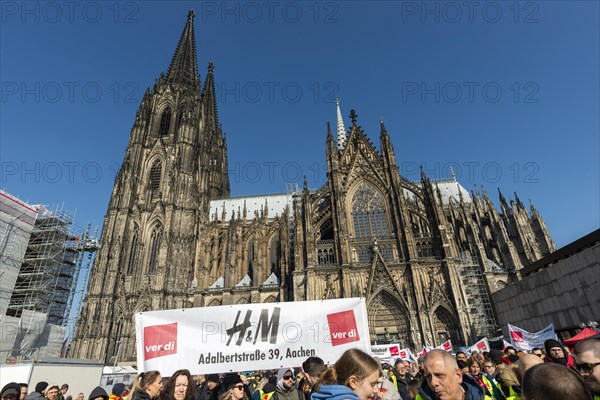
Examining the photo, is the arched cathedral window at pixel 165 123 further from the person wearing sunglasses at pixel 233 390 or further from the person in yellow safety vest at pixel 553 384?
the person in yellow safety vest at pixel 553 384

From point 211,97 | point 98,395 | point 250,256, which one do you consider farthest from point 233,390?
A: point 211,97

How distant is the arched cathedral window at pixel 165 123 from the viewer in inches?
1606

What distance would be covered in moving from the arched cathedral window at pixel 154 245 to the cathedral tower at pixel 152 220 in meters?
0.09

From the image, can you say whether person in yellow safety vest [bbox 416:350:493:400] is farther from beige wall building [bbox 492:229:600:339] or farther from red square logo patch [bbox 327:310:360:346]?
beige wall building [bbox 492:229:600:339]

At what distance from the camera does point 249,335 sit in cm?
665

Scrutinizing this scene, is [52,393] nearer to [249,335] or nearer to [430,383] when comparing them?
[249,335]

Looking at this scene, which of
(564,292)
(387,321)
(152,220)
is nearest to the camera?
(564,292)

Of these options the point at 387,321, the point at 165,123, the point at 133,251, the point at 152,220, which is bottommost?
the point at 387,321

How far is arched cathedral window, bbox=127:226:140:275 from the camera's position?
32.8 meters

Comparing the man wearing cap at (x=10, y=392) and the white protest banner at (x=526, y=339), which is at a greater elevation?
the white protest banner at (x=526, y=339)

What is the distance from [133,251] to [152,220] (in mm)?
3510

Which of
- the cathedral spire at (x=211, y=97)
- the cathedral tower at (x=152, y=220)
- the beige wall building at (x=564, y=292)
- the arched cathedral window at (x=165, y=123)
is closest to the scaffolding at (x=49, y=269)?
the cathedral tower at (x=152, y=220)

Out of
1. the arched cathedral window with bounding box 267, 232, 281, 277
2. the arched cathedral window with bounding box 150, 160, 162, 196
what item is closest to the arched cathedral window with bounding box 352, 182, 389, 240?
the arched cathedral window with bounding box 267, 232, 281, 277

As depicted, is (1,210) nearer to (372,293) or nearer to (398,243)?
(372,293)
